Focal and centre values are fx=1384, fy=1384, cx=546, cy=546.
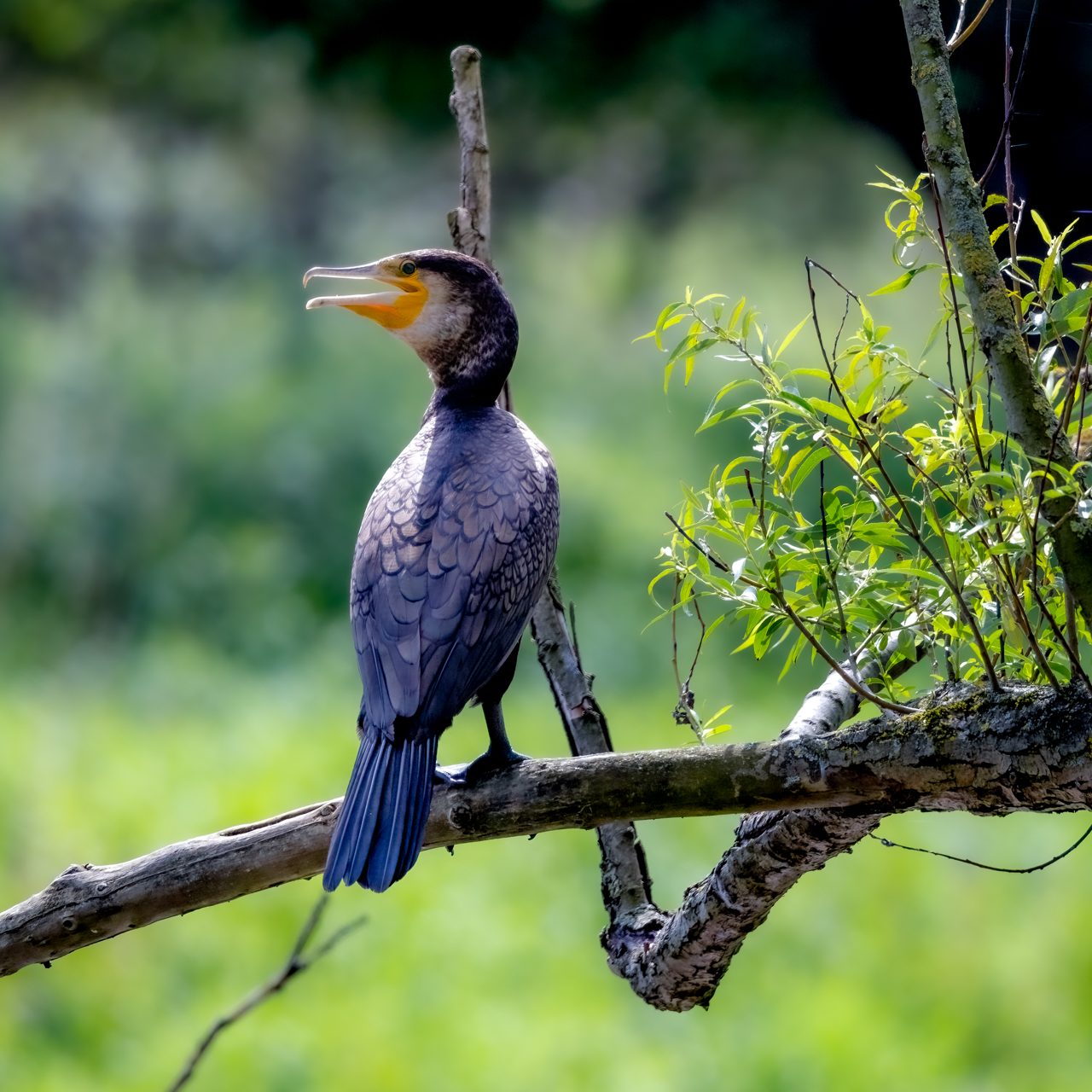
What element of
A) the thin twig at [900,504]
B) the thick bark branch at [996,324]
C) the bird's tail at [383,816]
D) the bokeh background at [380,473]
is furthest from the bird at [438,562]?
the thick bark branch at [996,324]

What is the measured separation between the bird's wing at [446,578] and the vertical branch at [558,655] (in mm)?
170

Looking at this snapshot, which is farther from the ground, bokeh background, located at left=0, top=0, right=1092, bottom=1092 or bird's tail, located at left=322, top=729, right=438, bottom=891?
bokeh background, located at left=0, top=0, right=1092, bottom=1092

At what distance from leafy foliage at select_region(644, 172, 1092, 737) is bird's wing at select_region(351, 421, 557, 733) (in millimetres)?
233

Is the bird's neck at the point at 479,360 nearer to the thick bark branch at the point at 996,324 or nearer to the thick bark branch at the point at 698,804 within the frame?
the thick bark branch at the point at 698,804

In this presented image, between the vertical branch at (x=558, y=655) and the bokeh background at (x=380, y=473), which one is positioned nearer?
the vertical branch at (x=558, y=655)

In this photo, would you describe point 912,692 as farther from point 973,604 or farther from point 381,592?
point 381,592

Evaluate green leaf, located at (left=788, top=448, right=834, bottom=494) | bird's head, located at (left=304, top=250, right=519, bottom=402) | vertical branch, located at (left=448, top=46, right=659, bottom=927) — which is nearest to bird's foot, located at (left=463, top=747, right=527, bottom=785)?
vertical branch, located at (left=448, top=46, right=659, bottom=927)

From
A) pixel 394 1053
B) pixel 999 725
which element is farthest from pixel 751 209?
pixel 999 725

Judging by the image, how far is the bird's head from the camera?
65.9 inches

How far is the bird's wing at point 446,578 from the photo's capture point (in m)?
1.39

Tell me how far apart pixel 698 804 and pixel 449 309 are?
77 centimetres

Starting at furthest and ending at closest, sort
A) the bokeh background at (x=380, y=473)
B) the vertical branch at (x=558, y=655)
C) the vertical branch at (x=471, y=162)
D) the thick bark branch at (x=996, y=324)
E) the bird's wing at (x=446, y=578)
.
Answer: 1. the bokeh background at (x=380, y=473)
2. the vertical branch at (x=471, y=162)
3. the vertical branch at (x=558, y=655)
4. the bird's wing at (x=446, y=578)
5. the thick bark branch at (x=996, y=324)

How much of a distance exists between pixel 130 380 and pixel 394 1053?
286cm

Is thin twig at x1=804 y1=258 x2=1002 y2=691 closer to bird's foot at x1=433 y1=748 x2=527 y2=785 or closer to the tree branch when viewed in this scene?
the tree branch
